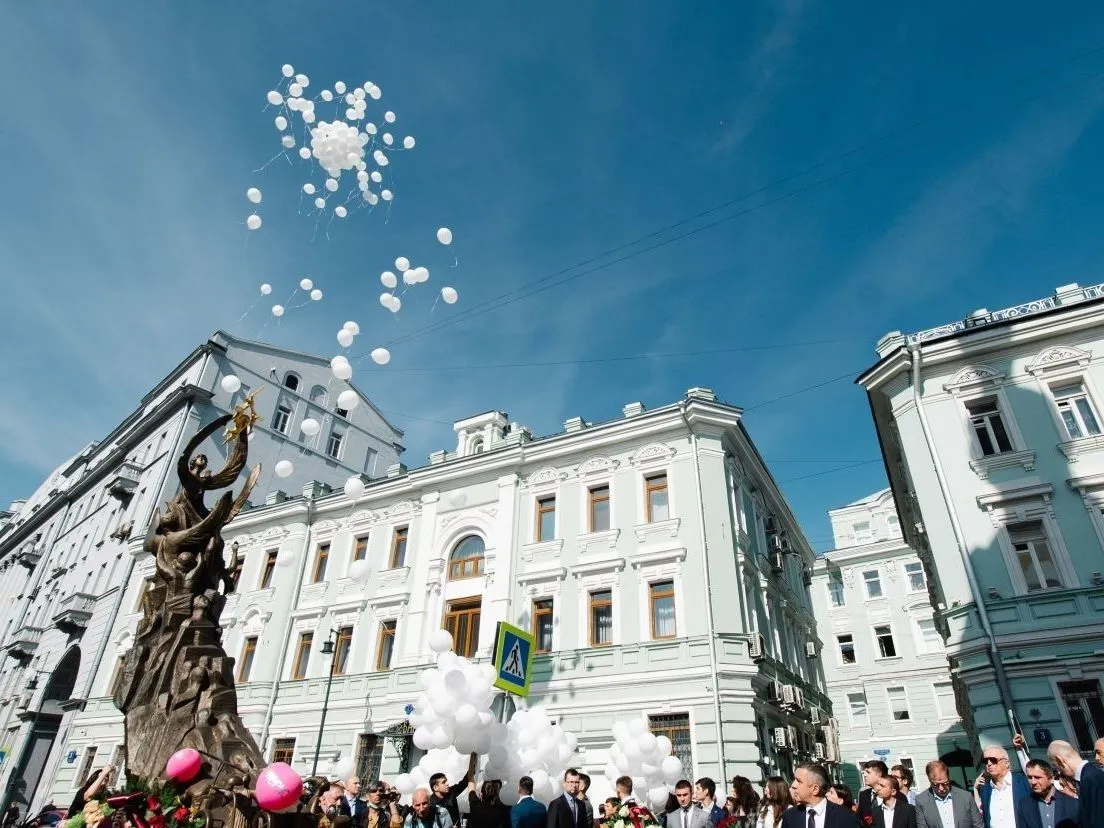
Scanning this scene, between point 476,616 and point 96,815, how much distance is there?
15306 millimetres

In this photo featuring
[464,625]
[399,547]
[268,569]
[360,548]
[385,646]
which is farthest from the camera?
[268,569]

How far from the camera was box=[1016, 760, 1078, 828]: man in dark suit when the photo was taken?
5781mm

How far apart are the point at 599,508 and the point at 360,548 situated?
387 inches

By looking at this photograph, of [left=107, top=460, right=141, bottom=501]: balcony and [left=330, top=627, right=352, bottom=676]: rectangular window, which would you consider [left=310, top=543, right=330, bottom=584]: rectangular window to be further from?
[left=107, top=460, right=141, bottom=501]: balcony

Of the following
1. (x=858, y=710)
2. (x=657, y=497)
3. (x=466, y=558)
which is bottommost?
(x=858, y=710)

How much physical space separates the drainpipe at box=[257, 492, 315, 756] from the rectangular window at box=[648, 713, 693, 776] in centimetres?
Result: 1330

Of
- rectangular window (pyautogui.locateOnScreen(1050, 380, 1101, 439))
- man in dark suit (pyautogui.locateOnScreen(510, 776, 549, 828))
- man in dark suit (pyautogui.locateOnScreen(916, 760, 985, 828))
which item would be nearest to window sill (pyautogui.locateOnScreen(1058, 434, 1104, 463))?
rectangular window (pyautogui.locateOnScreen(1050, 380, 1101, 439))

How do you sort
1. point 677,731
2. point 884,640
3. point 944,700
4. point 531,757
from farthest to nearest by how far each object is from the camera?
point 884,640, point 944,700, point 677,731, point 531,757

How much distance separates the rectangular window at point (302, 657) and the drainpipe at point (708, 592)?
46.8 feet

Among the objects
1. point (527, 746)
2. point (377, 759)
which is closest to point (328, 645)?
point (377, 759)

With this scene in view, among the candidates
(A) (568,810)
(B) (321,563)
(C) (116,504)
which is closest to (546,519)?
(B) (321,563)

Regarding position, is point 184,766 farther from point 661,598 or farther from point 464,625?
point 464,625

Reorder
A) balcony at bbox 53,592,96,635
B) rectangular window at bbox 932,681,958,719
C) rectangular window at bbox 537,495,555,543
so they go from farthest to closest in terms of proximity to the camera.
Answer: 1. balcony at bbox 53,592,96,635
2. rectangular window at bbox 932,681,958,719
3. rectangular window at bbox 537,495,555,543

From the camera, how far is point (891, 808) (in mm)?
7352
